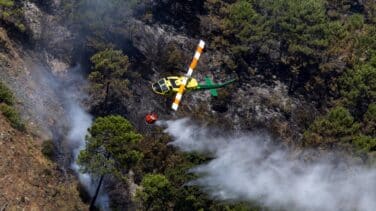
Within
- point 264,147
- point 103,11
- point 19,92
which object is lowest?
point 264,147

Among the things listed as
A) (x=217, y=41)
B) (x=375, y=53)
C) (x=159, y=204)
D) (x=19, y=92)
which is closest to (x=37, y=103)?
(x=19, y=92)

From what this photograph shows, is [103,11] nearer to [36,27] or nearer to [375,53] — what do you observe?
[36,27]

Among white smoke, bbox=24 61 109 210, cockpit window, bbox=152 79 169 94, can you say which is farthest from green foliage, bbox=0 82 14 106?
cockpit window, bbox=152 79 169 94

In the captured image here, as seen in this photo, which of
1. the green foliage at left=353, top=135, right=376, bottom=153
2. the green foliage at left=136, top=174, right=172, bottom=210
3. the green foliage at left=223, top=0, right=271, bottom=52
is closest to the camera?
the green foliage at left=136, top=174, right=172, bottom=210

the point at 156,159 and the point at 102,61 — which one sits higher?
the point at 102,61

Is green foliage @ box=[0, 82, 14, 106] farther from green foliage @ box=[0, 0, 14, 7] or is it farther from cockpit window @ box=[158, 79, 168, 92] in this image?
cockpit window @ box=[158, 79, 168, 92]

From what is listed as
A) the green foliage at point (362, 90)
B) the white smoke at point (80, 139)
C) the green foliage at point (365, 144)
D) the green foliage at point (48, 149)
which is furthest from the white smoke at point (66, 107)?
the green foliage at point (362, 90)
